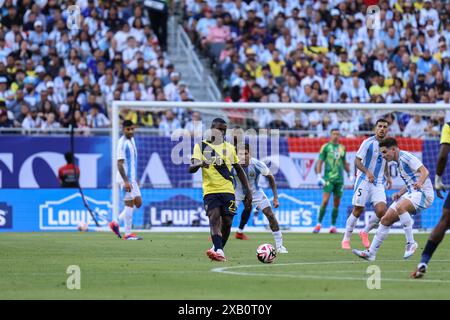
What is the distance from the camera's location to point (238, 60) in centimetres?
3538

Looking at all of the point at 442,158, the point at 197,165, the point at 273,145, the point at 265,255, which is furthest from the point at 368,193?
the point at 273,145

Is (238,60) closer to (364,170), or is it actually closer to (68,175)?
(68,175)

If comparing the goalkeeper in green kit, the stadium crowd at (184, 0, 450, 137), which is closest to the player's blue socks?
the goalkeeper in green kit

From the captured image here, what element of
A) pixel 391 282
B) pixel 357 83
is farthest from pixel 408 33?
pixel 391 282

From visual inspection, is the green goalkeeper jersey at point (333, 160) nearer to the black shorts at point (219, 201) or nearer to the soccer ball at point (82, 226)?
the soccer ball at point (82, 226)

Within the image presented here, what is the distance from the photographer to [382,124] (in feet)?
67.1

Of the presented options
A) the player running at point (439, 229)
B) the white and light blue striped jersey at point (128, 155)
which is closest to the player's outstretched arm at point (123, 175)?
the white and light blue striped jersey at point (128, 155)

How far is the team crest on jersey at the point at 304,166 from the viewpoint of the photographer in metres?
31.4

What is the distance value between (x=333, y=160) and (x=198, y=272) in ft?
46.0

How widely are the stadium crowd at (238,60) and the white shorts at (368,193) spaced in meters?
10.8

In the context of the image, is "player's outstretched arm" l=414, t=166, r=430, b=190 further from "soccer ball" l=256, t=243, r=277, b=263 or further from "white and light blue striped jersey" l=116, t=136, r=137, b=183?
"white and light blue striped jersey" l=116, t=136, r=137, b=183

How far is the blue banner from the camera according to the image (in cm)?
2973

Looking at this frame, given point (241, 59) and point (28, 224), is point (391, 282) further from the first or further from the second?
point (241, 59)

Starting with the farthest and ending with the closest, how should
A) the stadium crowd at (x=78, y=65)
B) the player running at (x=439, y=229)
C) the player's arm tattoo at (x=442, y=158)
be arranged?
the stadium crowd at (x=78, y=65)
the player's arm tattoo at (x=442, y=158)
the player running at (x=439, y=229)
